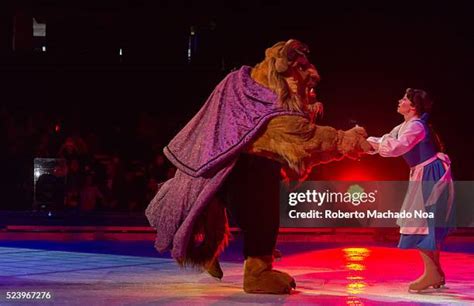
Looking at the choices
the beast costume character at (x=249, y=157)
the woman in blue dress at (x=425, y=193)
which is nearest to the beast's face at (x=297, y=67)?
the beast costume character at (x=249, y=157)

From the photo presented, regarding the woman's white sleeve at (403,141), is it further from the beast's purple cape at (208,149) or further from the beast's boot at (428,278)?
the beast's purple cape at (208,149)

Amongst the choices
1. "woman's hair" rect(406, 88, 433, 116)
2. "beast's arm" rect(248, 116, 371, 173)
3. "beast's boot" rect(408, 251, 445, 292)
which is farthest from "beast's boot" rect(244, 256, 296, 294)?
"woman's hair" rect(406, 88, 433, 116)

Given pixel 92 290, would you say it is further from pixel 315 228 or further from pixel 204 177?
pixel 315 228

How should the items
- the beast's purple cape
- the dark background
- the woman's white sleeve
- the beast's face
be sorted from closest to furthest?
1. the beast's purple cape
2. the beast's face
3. the woman's white sleeve
4. the dark background

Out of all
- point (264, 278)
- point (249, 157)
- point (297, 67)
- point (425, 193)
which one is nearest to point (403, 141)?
point (425, 193)

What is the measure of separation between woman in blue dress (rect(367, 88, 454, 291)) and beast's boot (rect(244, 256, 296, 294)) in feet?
2.58

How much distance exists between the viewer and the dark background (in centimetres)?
1277

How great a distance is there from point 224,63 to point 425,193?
8.05 meters

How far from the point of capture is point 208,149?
16.0ft

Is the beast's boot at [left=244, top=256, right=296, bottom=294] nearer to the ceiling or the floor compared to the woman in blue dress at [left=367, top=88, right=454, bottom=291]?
nearer to the floor

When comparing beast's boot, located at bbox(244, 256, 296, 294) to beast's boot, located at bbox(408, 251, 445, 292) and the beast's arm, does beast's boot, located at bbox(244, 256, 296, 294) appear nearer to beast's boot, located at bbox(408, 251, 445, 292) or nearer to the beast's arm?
the beast's arm

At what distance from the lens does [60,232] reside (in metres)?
9.59

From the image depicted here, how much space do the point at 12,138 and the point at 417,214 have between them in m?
8.12

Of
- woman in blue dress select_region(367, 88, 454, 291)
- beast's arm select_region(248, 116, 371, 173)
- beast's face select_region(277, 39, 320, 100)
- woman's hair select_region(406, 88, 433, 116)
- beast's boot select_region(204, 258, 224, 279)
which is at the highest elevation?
beast's face select_region(277, 39, 320, 100)
